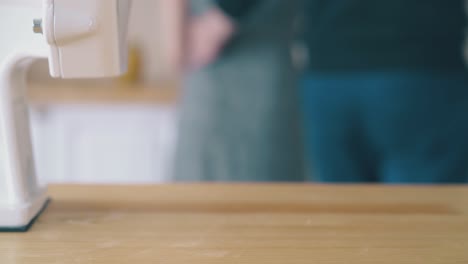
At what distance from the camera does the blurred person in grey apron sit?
1.34 meters

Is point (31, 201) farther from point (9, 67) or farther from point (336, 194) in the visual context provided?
point (336, 194)

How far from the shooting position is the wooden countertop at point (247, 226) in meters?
0.56

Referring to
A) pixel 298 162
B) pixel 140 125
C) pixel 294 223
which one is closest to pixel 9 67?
pixel 294 223

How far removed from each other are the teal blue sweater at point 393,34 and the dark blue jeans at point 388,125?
0.03 m

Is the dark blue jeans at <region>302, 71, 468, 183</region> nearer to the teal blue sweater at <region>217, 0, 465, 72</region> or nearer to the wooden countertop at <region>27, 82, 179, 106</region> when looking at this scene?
the teal blue sweater at <region>217, 0, 465, 72</region>

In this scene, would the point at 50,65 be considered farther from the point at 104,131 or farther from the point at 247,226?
the point at 104,131

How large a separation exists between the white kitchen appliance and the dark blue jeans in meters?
0.61

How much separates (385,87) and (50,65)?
74 cm

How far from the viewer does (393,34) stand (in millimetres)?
1136

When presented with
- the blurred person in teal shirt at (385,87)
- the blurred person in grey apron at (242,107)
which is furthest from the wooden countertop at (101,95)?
the blurred person in teal shirt at (385,87)

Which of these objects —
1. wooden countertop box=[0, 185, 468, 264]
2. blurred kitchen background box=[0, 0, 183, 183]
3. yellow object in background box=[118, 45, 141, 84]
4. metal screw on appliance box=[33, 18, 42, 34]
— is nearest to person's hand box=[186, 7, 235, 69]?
wooden countertop box=[0, 185, 468, 264]

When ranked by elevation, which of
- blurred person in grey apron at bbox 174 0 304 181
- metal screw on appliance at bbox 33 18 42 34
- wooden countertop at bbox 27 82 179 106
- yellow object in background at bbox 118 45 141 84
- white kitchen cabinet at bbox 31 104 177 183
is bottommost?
white kitchen cabinet at bbox 31 104 177 183

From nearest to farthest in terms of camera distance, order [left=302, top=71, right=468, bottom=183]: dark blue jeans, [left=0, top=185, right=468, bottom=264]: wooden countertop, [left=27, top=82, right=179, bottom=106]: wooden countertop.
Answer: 1. [left=0, top=185, right=468, bottom=264]: wooden countertop
2. [left=302, top=71, right=468, bottom=183]: dark blue jeans
3. [left=27, top=82, right=179, bottom=106]: wooden countertop

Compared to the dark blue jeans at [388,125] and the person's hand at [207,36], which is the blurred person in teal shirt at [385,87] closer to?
the dark blue jeans at [388,125]
